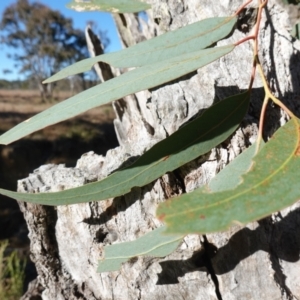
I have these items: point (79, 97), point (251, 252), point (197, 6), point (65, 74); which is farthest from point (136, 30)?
point (251, 252)

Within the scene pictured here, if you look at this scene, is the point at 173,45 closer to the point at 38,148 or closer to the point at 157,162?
the point at 157,162

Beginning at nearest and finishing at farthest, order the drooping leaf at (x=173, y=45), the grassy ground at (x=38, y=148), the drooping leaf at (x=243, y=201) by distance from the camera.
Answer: the drooping leaf at (x=243, y=201), the drooping leaf at (x=173, y=45), the grassy ground at (x=38, y=148)

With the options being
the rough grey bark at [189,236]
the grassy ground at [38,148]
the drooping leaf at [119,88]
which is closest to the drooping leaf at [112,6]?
the rough grey bark at [189,236]

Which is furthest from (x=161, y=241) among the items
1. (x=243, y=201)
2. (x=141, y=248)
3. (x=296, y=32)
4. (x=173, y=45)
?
(x=296, y=32)

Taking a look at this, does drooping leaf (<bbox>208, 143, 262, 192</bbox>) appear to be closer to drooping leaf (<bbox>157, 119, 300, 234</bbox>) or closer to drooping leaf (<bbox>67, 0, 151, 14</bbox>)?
drooping leaf (<bbox>157, 119, 300, 234</bbox>)

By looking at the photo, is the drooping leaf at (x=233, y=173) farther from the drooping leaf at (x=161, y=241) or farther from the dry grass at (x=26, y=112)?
the dry grass at (x=26, y=112)

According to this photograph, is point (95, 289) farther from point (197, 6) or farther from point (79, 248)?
point (197, 6)
